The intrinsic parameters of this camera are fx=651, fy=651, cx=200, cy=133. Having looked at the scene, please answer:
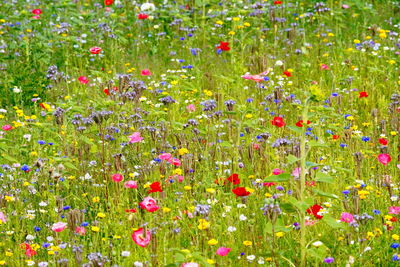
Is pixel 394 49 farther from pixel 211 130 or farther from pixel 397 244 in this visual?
pixel 397 244

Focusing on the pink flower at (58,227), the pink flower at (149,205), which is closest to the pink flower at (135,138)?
the pink flower at (149,205)

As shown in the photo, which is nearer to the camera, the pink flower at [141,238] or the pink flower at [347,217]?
the pink flower at [141,238]

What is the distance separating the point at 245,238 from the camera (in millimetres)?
3383

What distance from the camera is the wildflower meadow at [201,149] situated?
124 inches

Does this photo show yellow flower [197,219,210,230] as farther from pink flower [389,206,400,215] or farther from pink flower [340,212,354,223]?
pink flower [389,206,400,215]

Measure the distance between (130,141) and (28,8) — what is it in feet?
16.7

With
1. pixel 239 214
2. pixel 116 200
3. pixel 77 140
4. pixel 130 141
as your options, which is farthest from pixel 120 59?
pixel 239 214

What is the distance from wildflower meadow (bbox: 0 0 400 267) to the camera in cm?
315

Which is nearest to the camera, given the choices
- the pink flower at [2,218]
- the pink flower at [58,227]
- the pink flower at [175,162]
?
the pink flower at [58,227]

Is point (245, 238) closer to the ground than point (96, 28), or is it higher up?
closer to the ground

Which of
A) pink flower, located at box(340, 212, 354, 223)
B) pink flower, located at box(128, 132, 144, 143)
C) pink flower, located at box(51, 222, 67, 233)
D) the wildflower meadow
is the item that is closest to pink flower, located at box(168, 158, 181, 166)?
the wildflower meadow

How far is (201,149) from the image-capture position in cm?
417

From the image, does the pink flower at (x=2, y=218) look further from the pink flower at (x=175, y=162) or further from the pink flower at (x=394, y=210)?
the pink flower at (x=394, y=210)

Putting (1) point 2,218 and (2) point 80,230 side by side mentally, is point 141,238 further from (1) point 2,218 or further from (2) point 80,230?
(1) point 2,218
